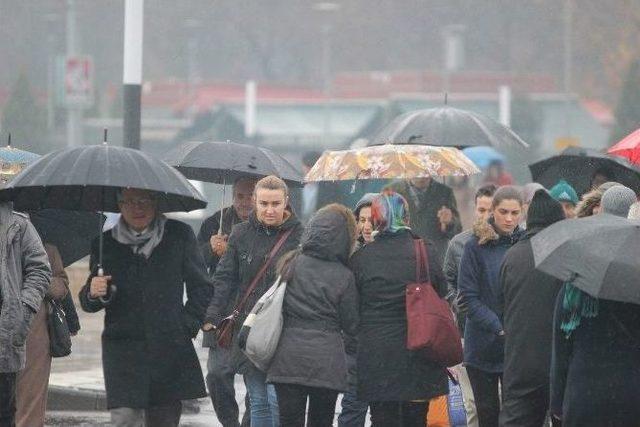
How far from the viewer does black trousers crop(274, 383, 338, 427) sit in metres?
8.17

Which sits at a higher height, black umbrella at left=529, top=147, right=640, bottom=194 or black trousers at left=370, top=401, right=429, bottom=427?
black umbrella at left=529, top=147, right=640, bottom=194

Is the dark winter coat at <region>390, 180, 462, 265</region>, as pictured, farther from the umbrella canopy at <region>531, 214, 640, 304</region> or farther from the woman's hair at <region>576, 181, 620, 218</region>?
the umbrella canopy at <region>531, 214, 640, 304</region>

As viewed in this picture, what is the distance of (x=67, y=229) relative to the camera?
30.8 ft

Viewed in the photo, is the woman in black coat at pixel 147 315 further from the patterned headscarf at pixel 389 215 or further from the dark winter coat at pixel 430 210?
the dark winter coat at pixel 430 210

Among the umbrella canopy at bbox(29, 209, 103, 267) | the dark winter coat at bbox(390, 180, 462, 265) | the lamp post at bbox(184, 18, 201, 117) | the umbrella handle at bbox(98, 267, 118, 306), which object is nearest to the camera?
the umbrella handle at bbox(98, 267, 118, 306)

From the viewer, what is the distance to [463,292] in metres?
9.07

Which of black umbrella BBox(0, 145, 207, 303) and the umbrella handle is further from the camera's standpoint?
the umbrella handle

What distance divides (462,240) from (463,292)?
0.88 meters

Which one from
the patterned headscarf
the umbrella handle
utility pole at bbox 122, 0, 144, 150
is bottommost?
the umbrella handle

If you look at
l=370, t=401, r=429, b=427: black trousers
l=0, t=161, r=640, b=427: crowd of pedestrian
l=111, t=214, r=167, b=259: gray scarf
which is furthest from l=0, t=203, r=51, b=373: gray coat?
l=370, t=401, r=429, b=427: black trousers

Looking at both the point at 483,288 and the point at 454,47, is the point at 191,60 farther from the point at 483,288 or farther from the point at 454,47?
the point at 483,288

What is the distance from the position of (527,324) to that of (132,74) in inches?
201

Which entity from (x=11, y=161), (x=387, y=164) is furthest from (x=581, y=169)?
(x=11, y=161)

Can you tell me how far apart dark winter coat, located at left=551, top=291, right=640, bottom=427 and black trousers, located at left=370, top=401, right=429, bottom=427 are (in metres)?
1.54
